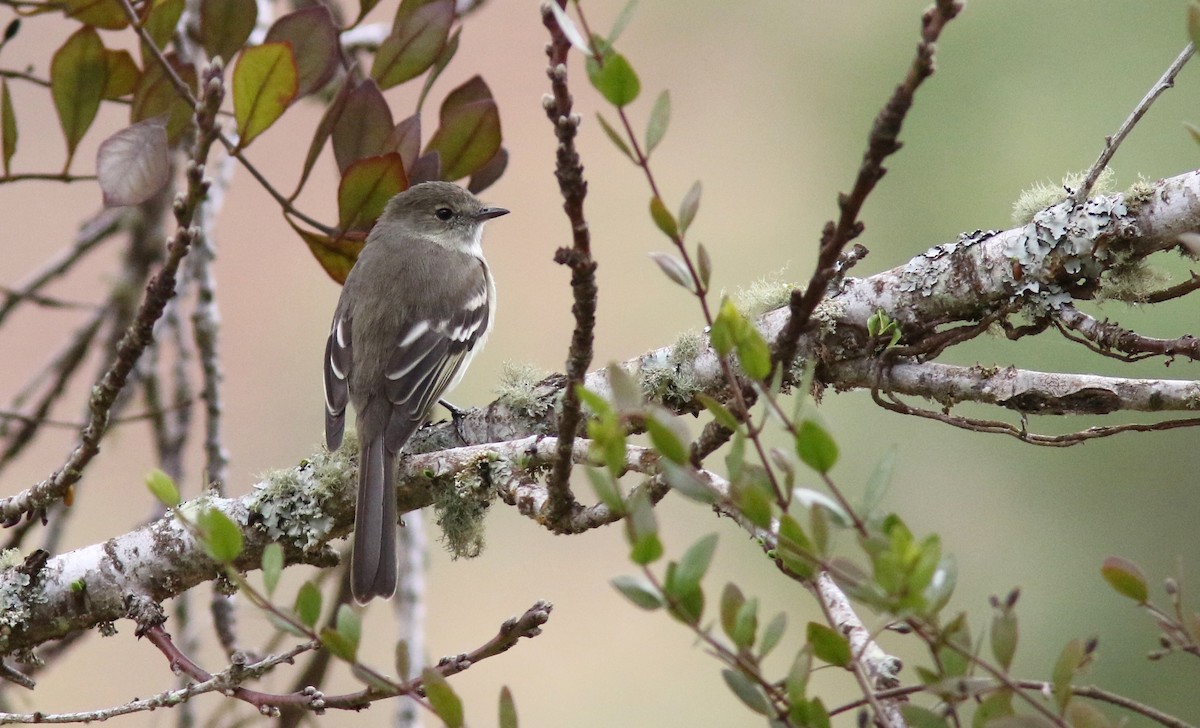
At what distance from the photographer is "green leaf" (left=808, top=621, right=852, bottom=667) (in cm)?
145

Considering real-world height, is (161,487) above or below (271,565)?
above

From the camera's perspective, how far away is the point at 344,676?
679cm

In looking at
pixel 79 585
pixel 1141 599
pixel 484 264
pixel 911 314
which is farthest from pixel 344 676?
pixel 1141 599

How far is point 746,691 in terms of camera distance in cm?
146

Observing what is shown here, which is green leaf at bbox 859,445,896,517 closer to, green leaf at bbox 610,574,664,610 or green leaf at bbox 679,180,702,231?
green leaf at bbox 610,574,664,610

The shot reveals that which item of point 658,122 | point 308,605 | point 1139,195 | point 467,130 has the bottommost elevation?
point 308,605

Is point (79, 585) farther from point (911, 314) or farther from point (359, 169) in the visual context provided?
point (911, 314)

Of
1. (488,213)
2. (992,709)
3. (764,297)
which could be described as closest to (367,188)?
(764,297)

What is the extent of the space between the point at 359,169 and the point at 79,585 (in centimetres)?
126

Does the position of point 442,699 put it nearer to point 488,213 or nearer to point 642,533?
point 642,533

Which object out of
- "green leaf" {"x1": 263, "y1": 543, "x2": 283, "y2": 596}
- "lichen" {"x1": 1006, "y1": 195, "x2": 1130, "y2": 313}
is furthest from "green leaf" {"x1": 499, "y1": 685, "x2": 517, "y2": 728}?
"lichen" {"x1": 1006, "y1": 195, "x2": 1130, "y2": 313}

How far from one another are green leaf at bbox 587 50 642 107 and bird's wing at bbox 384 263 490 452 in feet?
6.54

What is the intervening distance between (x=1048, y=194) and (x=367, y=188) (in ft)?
5.43

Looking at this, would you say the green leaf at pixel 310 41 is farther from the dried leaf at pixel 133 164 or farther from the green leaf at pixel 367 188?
the dried leaf at pixel 133 164
